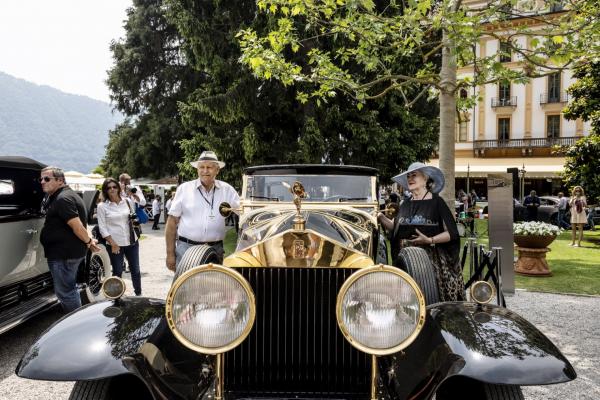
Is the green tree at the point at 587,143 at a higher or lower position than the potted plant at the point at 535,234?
higher

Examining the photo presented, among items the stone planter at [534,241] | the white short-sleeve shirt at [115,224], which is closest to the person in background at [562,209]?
the stone planter at [534,241]

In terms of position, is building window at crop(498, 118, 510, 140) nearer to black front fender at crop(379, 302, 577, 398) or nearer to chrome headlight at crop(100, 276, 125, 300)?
black front fender at crop(379, 302, 577, 398)

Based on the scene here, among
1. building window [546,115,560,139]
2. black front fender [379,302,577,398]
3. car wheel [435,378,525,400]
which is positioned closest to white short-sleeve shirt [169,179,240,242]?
black front fender [379,302,577,398]

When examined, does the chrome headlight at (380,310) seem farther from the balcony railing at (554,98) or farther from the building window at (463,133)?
the building window at (463,133)

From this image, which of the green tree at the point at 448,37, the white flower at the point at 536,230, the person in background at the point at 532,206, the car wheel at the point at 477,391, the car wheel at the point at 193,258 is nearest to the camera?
the car wheel at the point at 477,391

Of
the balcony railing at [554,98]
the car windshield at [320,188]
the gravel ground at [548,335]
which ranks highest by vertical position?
the balcony railing at [554,98]

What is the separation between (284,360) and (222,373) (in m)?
0.31

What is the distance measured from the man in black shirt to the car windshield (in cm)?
173

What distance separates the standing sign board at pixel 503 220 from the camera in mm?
6750

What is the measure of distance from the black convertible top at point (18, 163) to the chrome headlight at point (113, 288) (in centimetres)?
340

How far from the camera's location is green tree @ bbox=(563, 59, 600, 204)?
40.5 feet

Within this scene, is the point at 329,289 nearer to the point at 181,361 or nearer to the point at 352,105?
the point at 181,361

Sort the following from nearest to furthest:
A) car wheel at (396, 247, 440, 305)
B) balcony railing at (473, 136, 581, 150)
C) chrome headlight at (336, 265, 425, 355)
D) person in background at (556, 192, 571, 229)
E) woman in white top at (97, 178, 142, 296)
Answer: chrome headlight at (336, 265, 425, 355), car wheel at (396, 247, 440, 305), woman in white top at (97, 178, 142, 296), person in background at (556, 192, 571, 229), balcony railing at (473, 136, 581, 150)

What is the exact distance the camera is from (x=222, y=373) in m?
2.25
